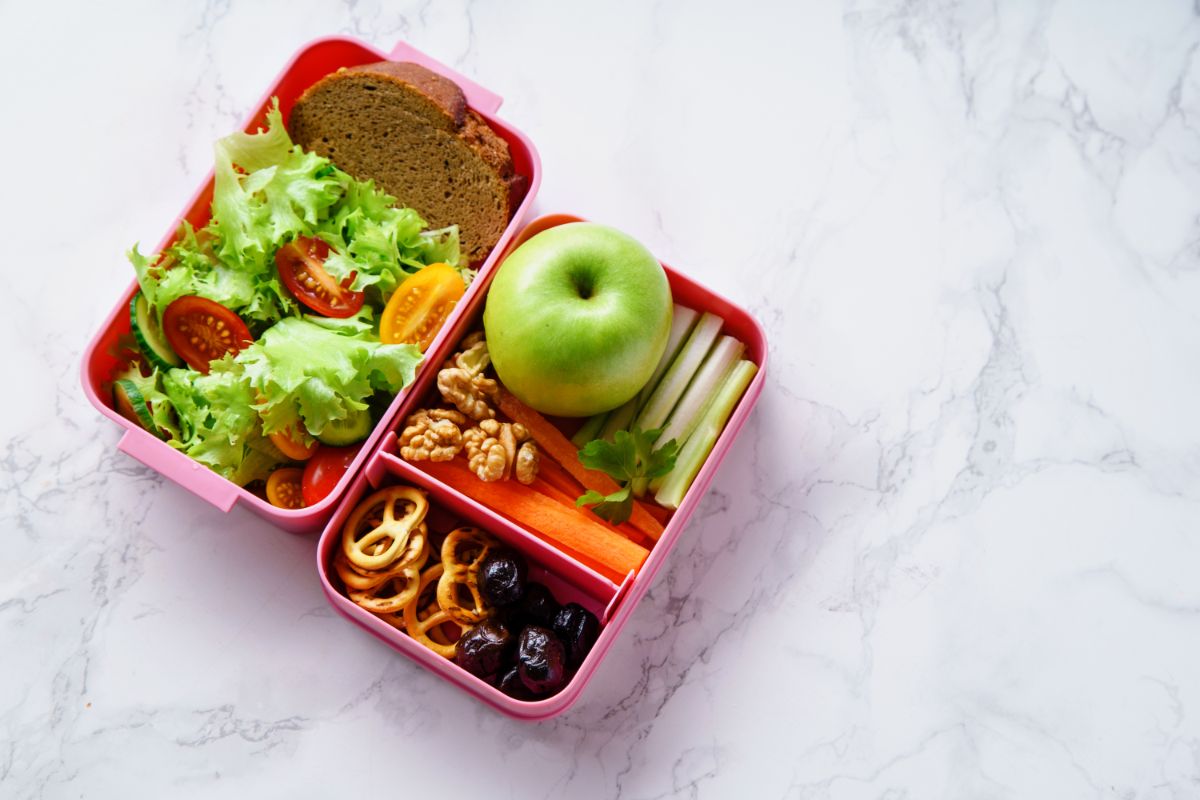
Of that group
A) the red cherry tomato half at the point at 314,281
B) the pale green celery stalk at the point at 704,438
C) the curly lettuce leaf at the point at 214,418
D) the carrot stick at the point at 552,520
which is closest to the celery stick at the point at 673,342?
the pale green celery stalk at the point at 704,438

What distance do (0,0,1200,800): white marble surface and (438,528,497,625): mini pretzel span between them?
0.19 m

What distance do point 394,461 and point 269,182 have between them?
1.75 ft

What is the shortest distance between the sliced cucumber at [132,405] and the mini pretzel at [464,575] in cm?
54

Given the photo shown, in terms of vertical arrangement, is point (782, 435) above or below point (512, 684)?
above

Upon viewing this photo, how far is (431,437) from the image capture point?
1.98 metres

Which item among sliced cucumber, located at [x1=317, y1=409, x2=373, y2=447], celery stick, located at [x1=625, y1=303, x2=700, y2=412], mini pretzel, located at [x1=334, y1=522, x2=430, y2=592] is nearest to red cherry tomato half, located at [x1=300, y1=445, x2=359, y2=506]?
sliced cucumber, located at [x1=317, y1=409, x2=373, y2=447]

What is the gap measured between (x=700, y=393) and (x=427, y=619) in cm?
60

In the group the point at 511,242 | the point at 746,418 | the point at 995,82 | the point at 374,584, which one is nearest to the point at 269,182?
the point at 511,242

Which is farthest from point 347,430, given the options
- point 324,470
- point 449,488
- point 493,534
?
point 493,534

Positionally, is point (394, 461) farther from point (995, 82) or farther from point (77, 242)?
point (995, 82)

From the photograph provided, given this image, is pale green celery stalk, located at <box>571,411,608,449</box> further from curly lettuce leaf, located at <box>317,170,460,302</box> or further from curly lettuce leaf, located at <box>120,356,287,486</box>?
curly lettuce leaf, located at <box>120,356,287,486</box>

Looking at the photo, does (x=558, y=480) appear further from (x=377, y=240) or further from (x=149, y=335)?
(x=149, y=335)

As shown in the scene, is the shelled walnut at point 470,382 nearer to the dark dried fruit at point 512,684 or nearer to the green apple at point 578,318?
the green apple at point 578,318

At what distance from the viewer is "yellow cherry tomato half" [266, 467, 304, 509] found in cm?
204
